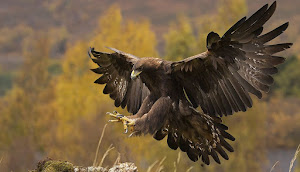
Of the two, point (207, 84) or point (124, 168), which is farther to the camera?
point (207, 84)

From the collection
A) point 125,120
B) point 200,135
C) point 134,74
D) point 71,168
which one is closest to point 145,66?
point 134,74

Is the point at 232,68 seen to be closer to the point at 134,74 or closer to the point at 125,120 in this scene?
the point at 134,74

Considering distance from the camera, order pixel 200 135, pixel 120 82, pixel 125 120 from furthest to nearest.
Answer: pixel 120 82 < pixel 200 135 < pixel 125 120

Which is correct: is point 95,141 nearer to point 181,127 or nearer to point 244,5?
point 181,127

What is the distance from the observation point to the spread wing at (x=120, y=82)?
558 cm

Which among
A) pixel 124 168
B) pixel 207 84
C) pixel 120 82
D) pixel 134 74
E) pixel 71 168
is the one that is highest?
pixel 120 82

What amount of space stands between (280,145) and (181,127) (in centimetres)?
3210

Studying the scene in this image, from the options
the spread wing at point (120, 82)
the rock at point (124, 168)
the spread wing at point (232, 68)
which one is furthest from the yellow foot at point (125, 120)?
the spread wing at point (120, 82)

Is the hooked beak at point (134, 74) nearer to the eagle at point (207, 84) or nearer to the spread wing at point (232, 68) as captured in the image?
the eagle at point (207, 84)

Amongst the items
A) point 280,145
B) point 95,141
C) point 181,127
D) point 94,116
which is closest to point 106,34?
point 94,116

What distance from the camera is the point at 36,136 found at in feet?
86.6

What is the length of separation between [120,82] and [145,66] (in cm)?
103

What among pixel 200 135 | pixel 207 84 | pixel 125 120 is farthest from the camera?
pixel 200 135

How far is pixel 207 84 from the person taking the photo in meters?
Answer: 4.89
